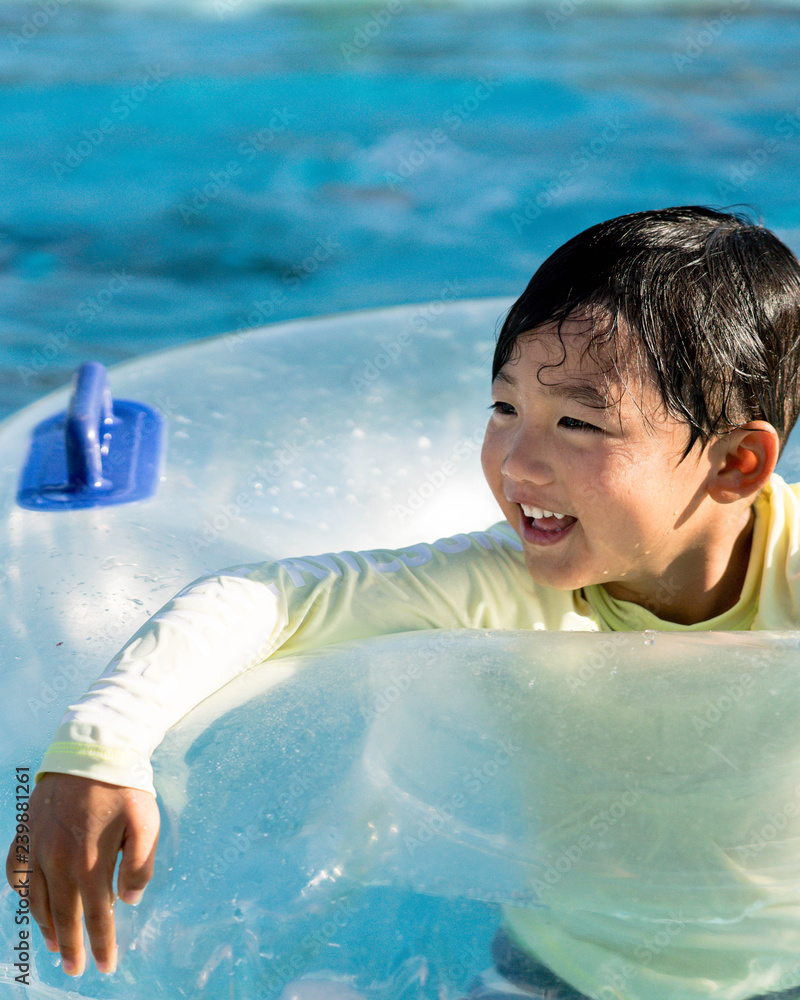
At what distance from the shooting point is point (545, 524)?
41.7 inches

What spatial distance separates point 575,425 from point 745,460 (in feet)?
0.60

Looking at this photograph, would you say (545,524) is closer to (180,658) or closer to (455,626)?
(455,626)

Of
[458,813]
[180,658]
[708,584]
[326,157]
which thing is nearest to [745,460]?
[708,584]

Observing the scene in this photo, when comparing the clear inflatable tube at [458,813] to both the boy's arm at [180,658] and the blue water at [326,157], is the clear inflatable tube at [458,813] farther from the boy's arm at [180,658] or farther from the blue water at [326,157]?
the blue water at [326,157]

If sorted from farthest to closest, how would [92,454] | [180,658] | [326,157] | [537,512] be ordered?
[326,157], [92,454], [537,512], [180,658]

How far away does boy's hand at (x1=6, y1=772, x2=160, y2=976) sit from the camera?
0.81 meters

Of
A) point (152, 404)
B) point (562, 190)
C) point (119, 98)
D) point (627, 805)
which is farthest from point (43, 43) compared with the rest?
point (627, 805)

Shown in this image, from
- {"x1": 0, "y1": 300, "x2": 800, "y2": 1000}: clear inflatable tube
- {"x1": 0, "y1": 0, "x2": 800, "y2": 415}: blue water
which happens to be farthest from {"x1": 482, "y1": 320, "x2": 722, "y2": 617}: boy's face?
{"x1": 0, "y1": 0, "x2": 800, "y2": 415}: blue water

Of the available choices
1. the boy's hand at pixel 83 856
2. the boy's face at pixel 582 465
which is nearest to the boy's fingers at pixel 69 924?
the boy's hand at pixel 83 856

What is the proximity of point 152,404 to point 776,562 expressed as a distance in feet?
2.91

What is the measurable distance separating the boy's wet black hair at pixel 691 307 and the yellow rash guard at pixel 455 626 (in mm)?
153

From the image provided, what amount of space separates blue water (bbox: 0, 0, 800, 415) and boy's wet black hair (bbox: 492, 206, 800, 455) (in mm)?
2064

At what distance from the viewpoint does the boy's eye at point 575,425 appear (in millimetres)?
1016

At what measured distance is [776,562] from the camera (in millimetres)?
1112
